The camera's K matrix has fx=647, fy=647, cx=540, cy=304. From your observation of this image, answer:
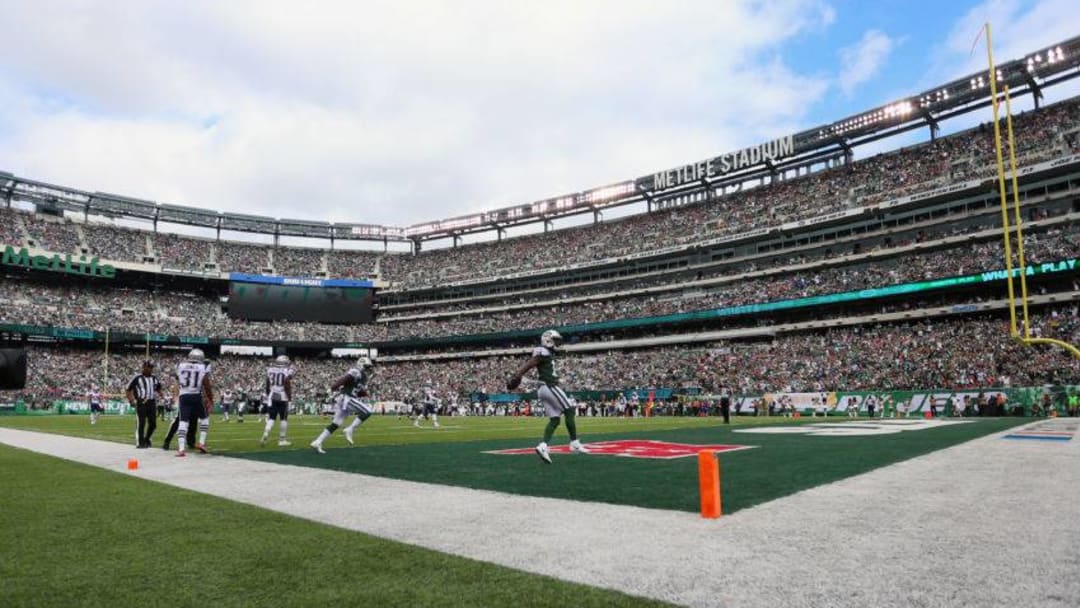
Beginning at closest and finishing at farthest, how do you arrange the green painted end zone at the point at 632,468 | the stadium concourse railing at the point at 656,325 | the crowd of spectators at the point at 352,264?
the green painted end zone at the point at 632,468 → the stadium concourse railing at the point at 656,325 → the crowd of spectators at the point at 352,264

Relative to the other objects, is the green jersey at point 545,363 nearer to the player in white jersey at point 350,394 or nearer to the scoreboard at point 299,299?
the player in white jersey at point 350,394

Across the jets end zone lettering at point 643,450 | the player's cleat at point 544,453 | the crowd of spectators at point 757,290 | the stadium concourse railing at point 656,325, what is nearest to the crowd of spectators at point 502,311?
the crowd of spectators at point 757,290

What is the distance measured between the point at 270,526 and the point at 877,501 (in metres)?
5.50

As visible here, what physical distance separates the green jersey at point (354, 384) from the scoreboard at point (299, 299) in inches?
2508

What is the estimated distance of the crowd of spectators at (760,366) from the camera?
3575cm

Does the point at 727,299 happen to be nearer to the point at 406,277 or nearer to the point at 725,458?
the point at 406,277

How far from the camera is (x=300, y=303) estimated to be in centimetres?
7369

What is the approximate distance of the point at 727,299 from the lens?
180 ft

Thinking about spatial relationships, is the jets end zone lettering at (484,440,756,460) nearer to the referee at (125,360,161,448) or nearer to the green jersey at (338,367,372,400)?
the green jersey at (338,367,372,400)

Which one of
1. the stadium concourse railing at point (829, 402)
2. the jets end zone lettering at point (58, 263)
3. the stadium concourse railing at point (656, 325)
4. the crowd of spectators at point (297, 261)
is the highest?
the crowd of spectators at point (297, 261)

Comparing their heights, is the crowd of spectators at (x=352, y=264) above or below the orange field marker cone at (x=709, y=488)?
above

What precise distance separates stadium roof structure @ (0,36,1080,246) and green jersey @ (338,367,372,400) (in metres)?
48.4

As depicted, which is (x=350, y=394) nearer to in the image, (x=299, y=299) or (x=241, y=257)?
(x=299, y=299)

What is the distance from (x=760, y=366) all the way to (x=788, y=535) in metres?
44.0
